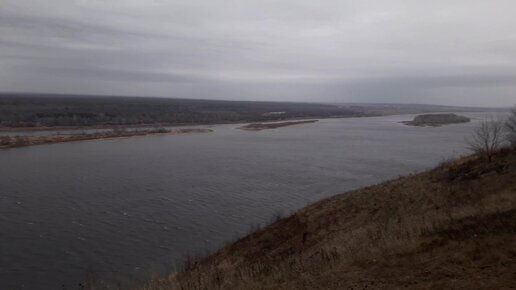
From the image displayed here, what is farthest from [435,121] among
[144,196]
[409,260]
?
[409,260]

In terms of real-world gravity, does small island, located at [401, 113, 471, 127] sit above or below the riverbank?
above

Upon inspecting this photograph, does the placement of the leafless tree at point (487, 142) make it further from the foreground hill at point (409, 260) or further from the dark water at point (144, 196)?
the foreground hill at point (409, 260)

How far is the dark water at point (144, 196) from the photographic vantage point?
34.9 ft

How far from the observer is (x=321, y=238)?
9844 mm

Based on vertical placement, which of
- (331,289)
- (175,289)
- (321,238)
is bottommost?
(321,238)

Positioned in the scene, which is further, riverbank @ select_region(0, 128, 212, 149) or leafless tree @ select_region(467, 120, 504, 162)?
riverbank @ select_region(0, 128, 212, 149)

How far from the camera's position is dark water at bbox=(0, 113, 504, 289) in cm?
1064

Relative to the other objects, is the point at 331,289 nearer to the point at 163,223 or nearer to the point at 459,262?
the point at 459,262

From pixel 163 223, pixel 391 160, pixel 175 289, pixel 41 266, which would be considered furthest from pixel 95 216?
pixel 391 160

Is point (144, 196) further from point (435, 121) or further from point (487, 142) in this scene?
point (435, 121)

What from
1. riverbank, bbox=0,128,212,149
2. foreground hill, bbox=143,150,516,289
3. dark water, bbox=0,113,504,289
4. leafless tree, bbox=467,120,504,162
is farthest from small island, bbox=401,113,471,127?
foreground hill, bbox=143,150,516,289

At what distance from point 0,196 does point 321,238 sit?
12.7 m

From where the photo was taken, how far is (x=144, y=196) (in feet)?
55.2

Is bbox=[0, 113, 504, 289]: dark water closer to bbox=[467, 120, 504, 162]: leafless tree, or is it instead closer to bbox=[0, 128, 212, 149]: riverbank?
bbox=[0, 128, 212, 149]: riverbank
